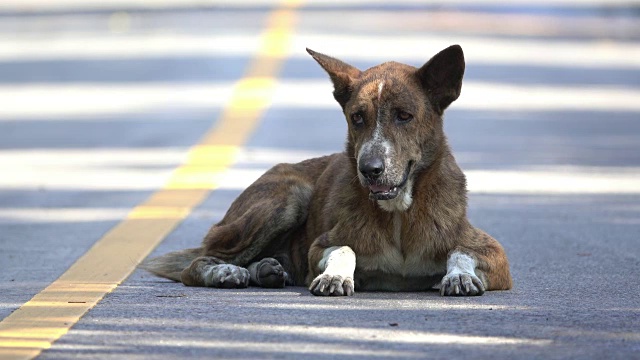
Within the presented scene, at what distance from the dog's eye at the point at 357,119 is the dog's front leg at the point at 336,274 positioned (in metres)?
0.60

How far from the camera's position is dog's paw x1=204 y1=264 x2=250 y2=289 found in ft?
26.3

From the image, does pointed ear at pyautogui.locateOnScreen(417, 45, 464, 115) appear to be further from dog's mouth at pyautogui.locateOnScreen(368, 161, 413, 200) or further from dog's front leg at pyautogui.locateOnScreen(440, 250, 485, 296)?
dog's front leg at pyautogui.locateOnScreen(440, 250, 485, 296)

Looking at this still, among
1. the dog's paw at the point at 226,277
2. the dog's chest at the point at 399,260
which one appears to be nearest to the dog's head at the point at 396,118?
A: the dog's chest at the point at 399,260

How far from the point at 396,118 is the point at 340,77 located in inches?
16.3

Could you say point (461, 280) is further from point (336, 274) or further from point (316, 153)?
point (316, 153)

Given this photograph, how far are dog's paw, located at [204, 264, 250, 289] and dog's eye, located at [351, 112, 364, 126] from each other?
3.25 feet

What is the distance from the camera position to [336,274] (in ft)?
24.5

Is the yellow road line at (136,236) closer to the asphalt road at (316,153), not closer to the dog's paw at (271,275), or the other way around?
the asphalt road at (316,153)

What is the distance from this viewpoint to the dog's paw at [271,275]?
805 cm

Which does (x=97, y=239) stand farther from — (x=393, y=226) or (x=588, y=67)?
(x=588, y=67)

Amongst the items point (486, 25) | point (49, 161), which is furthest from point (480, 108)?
point (486, 25)

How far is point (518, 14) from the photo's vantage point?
29.1m

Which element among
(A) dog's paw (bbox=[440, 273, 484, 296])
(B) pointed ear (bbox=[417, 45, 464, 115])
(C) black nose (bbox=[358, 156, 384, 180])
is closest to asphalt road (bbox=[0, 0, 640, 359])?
(A) dog's paw (bbox=[440, 273, 484, 296])

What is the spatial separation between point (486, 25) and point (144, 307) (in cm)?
2019
